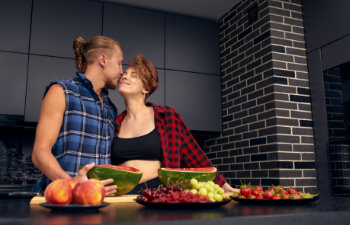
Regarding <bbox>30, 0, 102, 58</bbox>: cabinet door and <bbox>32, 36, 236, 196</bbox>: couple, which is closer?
<bbox>32, 36, 236, 196</bbox>: couple

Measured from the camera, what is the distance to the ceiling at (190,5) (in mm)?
3619

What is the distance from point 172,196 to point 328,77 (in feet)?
7.77

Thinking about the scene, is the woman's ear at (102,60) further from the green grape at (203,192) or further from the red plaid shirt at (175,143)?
the green grape at (203,192)

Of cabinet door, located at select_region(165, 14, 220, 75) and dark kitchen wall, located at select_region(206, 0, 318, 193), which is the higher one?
cabinet door, located at select_region(165, 14, 220, 75)

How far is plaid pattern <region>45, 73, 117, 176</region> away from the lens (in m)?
1.83

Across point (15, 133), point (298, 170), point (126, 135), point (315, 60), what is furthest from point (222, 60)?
point (15, 133)

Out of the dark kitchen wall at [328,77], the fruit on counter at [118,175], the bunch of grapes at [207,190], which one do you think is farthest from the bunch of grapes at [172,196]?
the dark kitchen wall at [328,77]

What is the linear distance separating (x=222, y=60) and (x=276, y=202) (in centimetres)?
300

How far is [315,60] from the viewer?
3049 millimetres

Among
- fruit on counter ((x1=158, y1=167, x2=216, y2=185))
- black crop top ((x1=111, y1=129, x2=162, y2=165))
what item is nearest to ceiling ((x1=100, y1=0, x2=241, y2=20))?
black crop top ((x1=111, y1=129, x2=162, y2=165))

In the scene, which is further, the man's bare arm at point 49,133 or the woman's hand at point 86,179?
the man's bare arm at point 49,133

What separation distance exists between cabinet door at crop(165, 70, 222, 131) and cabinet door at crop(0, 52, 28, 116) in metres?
1.44

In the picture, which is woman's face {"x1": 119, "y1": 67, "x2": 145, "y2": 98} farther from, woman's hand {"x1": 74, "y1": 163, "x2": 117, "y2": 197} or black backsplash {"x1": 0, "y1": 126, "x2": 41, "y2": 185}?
black backsplash {"x1": 0, "y1": 126, "x2": 41, "y2": 185}

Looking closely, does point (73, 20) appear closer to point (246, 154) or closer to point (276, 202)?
point (246, 154)
